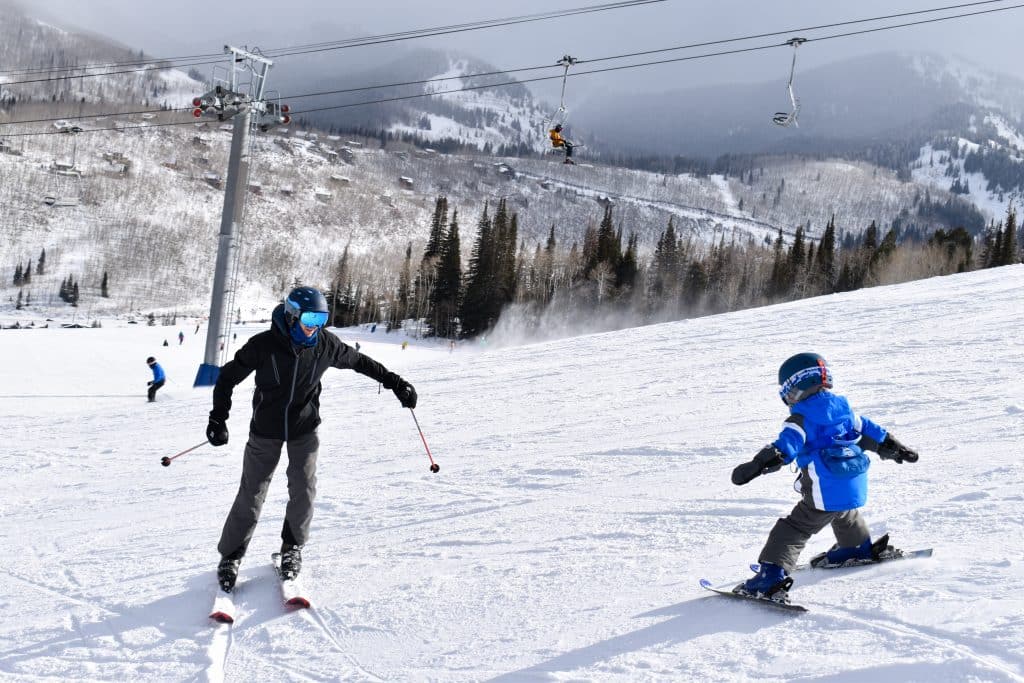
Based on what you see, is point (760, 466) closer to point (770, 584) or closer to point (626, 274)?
point (770, 584)

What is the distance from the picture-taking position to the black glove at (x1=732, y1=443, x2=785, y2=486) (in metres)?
3.52

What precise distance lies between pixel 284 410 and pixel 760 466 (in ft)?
9.00

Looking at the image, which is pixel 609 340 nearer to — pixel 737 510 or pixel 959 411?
pixel 959 411

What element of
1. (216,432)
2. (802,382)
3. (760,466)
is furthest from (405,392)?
(802,382)

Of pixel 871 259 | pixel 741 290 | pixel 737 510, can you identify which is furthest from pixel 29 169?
pixel 737 510

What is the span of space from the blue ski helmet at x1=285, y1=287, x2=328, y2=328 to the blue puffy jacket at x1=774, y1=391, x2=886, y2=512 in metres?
2.64

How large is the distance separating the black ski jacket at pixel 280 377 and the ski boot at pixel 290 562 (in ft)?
2.48

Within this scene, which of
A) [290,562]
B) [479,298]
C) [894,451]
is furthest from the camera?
[479,298]

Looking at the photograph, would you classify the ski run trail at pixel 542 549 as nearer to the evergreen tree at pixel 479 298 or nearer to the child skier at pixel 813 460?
the child skier at pixel 813 460

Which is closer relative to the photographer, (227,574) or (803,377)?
(803,377)

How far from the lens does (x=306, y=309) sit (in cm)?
431

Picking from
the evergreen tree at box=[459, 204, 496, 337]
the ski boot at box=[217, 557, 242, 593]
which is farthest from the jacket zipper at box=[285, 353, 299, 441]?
the evergreen tree at box=[459, 204, 496, 337]

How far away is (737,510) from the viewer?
5.50m

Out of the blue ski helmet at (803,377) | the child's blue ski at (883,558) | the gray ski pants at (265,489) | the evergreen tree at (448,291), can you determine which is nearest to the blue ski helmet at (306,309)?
the gray ski pants at (265,489)
